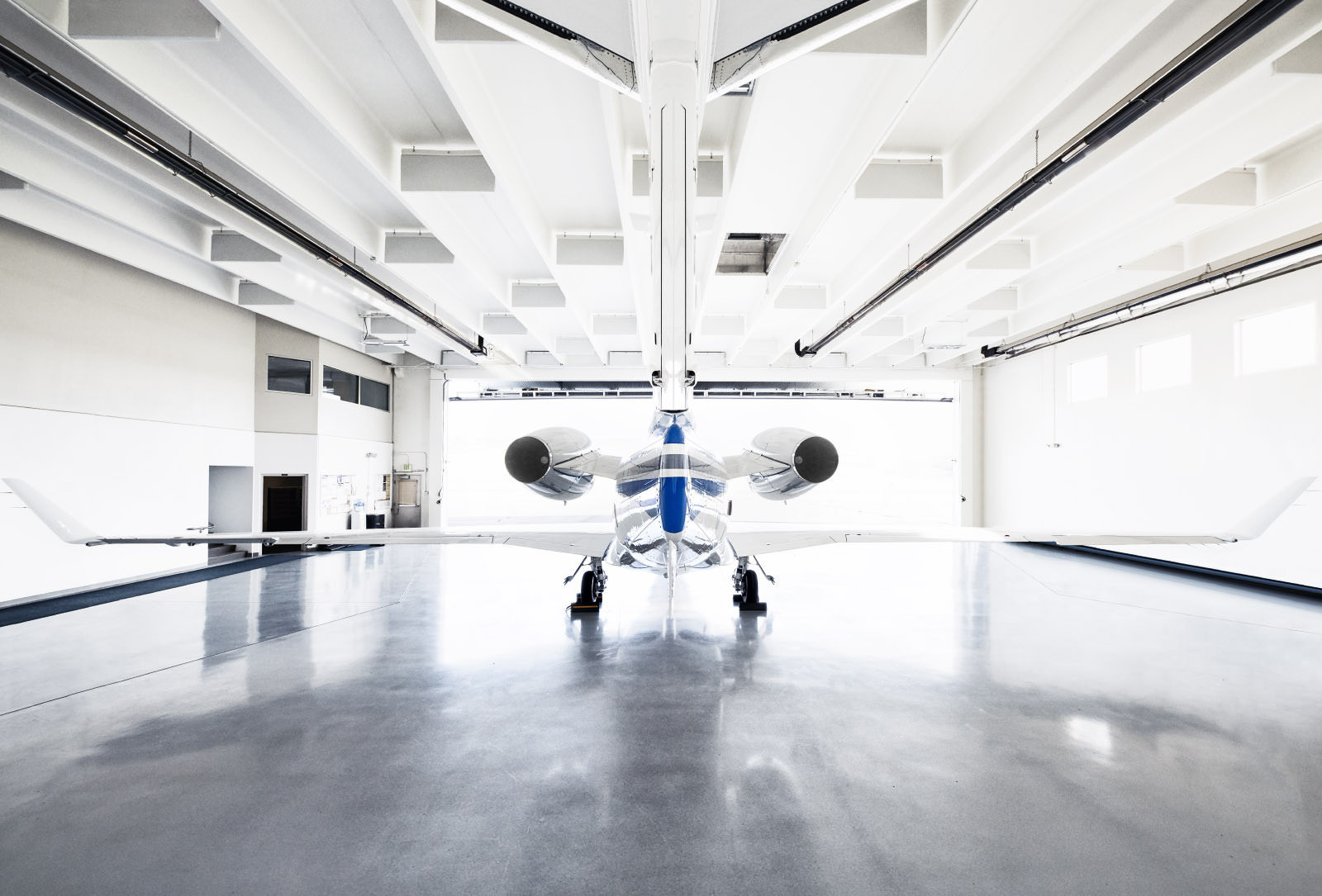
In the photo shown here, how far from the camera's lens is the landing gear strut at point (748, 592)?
8.50m

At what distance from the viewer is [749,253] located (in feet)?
32.7

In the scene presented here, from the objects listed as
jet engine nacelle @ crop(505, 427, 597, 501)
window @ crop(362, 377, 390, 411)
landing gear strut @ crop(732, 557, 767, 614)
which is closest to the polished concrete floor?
landing gear strut @ crop(732, 557, 767, 614)

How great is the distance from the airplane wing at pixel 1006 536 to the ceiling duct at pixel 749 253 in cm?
543

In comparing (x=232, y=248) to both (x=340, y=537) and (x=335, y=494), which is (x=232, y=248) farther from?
(x=335, y=494)

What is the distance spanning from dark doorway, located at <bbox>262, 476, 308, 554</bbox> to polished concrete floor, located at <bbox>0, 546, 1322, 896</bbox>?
5615 mm

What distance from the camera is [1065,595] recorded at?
9.62 m

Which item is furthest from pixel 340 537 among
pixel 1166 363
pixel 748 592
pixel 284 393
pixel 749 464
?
pixel 1166 363

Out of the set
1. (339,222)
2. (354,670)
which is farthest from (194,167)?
(354,670)

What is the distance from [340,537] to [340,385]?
12.3m

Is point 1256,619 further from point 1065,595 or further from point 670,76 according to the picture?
point 670,76

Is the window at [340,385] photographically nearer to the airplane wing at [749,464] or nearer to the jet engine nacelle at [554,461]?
the jet engine nacelle at [554,461]

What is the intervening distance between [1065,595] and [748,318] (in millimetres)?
8586

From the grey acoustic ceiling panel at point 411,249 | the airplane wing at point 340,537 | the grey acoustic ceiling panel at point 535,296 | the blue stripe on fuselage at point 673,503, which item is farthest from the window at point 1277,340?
the grey acoustic ceiling panel at point 411,249

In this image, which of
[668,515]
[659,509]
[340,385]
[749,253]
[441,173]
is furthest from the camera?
[340,385]
